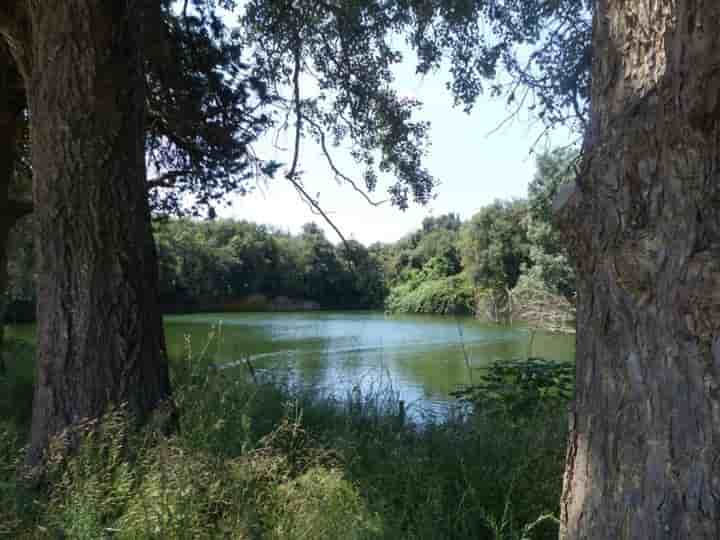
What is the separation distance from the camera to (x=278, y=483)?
251cm

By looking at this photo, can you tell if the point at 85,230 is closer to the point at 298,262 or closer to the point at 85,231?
the point at 85,231

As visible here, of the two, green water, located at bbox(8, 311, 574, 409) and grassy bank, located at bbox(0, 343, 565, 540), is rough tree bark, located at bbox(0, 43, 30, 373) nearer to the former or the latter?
green water, located at bbox(8, 311, 574, 409)

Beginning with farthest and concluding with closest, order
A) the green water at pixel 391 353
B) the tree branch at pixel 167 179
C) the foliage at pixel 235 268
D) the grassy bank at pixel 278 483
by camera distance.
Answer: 1. the foliage at pixel 235 268
2. the green water at pixel 391 353
3. the tree branch at pixel 167 179
4. the grassy bank at pixel 278 483

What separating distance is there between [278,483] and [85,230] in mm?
1608

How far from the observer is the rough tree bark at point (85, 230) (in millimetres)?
2844

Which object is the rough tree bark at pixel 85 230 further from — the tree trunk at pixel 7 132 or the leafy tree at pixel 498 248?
the leafy tree at pixel 498 248

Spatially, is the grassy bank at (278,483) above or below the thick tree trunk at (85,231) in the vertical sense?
below

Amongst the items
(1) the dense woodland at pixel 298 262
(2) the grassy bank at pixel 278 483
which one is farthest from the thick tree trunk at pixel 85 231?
(1) the dense woodland at pixel 298 262

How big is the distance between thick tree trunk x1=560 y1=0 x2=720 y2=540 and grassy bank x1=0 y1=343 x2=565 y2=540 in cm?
45

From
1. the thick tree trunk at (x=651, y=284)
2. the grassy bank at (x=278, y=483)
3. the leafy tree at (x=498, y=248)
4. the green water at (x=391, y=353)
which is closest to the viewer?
the thick tree trunk at (x=651, y=284)

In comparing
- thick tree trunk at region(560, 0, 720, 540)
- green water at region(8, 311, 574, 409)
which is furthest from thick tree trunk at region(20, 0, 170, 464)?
green water at region(8, 311, 574, 409)

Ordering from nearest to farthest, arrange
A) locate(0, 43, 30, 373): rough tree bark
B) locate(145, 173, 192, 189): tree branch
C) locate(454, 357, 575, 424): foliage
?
locate(454, 357, 575, 424): foliage
locate(0, 43, 30, 373): rough tree bark
locate(145, 173, 192, 189): tree branch

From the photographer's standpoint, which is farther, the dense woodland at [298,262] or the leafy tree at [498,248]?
the leafy tree at [498,248]

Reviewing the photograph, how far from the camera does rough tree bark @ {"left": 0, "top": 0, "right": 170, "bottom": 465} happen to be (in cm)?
284
